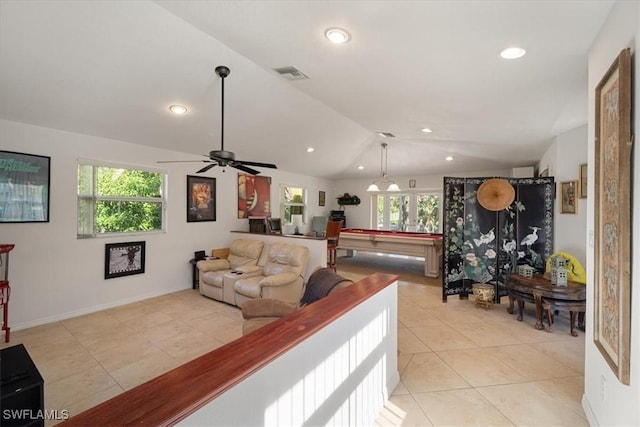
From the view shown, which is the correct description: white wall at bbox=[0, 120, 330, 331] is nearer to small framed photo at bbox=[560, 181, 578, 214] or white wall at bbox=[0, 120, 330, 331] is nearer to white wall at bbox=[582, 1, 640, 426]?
white wall at bbox=[582, 1, 640, 426]

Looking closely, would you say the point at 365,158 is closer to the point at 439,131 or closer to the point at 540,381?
the point at 439,131

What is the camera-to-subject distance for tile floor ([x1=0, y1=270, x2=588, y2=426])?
2.19 m

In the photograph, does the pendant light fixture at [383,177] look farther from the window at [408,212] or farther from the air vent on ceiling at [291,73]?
the air vent on ceiling at [291,73]

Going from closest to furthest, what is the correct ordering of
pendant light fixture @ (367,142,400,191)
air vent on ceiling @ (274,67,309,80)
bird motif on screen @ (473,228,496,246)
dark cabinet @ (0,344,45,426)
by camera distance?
dark cabinet @ (0,344,45,426) → air vent on ceiling @ (274,67,309,80) → bird motif on screen @ (473,228,496,246) → pendant light fixture @ (367,142,400,191)

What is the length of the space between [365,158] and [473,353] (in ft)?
18.2

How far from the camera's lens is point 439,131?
4.68 metres

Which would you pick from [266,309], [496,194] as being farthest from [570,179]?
[266,309]

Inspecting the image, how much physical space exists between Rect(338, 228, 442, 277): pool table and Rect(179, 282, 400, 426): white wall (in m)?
4.15

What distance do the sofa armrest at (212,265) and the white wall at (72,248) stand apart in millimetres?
569

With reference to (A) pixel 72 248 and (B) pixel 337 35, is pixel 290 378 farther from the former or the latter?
(A) pixel 72 248

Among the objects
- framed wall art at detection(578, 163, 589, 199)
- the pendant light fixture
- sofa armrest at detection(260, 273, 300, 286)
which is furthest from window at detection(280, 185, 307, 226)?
framed wall art at detection(578, 163, 589, 199)

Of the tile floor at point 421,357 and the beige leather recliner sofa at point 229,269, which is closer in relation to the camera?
the tile floor at point 421,357

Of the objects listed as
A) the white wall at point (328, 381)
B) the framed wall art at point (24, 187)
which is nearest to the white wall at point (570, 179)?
the white wall at point (328, 381)

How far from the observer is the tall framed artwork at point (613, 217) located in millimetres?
1436
